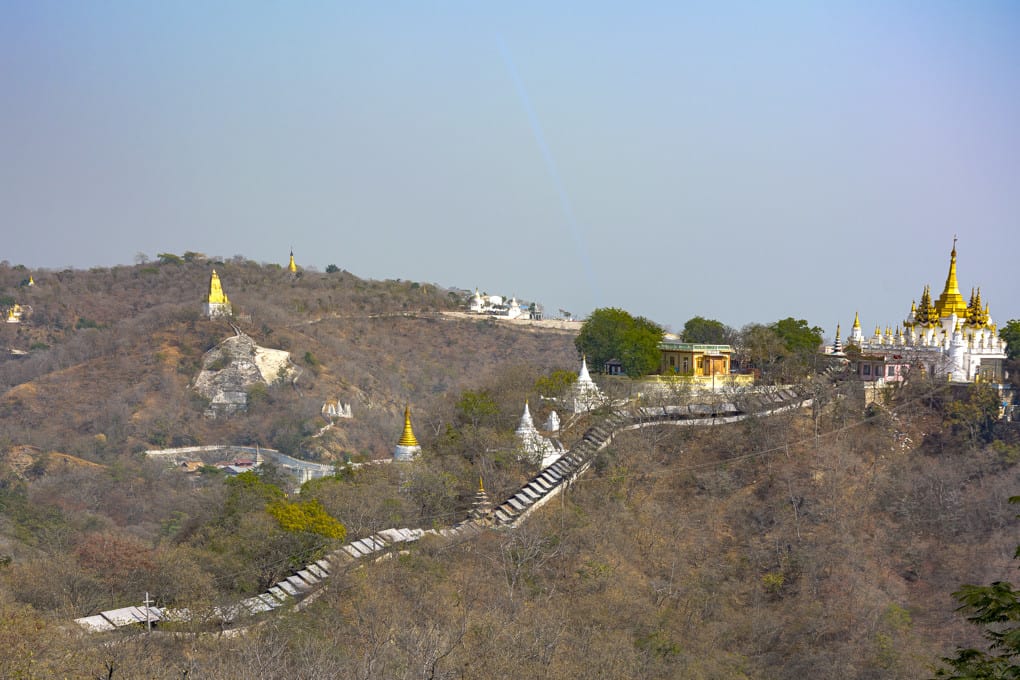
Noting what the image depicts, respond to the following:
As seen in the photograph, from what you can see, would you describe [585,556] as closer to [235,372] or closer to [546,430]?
[546,430]

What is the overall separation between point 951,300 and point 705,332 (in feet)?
30.3

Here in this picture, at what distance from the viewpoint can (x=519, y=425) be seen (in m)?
31.3

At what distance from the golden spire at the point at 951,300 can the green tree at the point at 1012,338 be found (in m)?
1.53

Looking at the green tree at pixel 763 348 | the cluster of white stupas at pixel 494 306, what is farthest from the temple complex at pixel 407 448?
the cluster of white stupas at pixel 494 306

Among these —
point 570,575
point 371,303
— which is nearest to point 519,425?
point 570,575

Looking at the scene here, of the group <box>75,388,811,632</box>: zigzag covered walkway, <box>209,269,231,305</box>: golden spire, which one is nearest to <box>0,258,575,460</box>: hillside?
<box>209,269,231,305</box>: golden spire

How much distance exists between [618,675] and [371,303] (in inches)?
3368

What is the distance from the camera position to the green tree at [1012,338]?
37281mm

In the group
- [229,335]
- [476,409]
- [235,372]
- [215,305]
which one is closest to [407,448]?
[476,409]

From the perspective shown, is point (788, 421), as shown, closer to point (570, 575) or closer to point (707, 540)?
point (707, 540)

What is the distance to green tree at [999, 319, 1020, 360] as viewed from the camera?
37.3m

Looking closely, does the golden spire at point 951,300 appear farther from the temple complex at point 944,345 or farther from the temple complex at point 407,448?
the temple complex at point 407,448

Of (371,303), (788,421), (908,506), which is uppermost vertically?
(371,303)

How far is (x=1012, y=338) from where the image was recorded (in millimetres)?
37531
